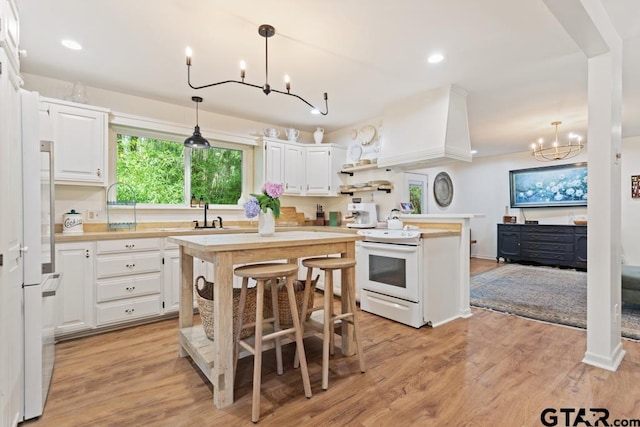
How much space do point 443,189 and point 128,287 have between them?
6.40 metres

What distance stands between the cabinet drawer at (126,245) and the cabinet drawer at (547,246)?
6552mm

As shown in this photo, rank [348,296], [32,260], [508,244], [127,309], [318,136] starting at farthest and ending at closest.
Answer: [508,244] → [318,136] → [127,309] → [348,296] → [32,260]

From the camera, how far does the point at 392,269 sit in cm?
317

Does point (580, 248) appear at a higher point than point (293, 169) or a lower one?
lower

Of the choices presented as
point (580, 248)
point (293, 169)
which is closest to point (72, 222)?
point (293, 169)

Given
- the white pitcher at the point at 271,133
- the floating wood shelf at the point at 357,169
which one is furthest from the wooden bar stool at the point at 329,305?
the white pitcher at the point at 271,133

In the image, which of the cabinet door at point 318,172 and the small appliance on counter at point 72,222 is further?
the cabinet door at point 318,172

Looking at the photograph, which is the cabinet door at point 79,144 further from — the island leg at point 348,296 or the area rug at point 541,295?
the area rug at point 541,295

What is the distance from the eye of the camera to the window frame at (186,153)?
138 inches

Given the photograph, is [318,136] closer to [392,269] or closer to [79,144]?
[392,269]

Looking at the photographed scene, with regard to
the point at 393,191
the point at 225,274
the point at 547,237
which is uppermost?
Answer: the point at 393,191

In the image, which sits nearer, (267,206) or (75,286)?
(267,206)

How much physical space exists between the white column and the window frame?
12.4 feet

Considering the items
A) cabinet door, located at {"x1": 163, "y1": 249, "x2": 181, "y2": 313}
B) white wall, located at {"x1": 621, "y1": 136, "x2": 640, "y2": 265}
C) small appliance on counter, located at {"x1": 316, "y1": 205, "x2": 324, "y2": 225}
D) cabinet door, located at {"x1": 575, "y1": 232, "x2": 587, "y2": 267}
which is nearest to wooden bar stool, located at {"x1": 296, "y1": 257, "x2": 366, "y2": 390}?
cabinet door, located at {"x1": 163, "y1": 249, "x2": 181, "y2": 313}
